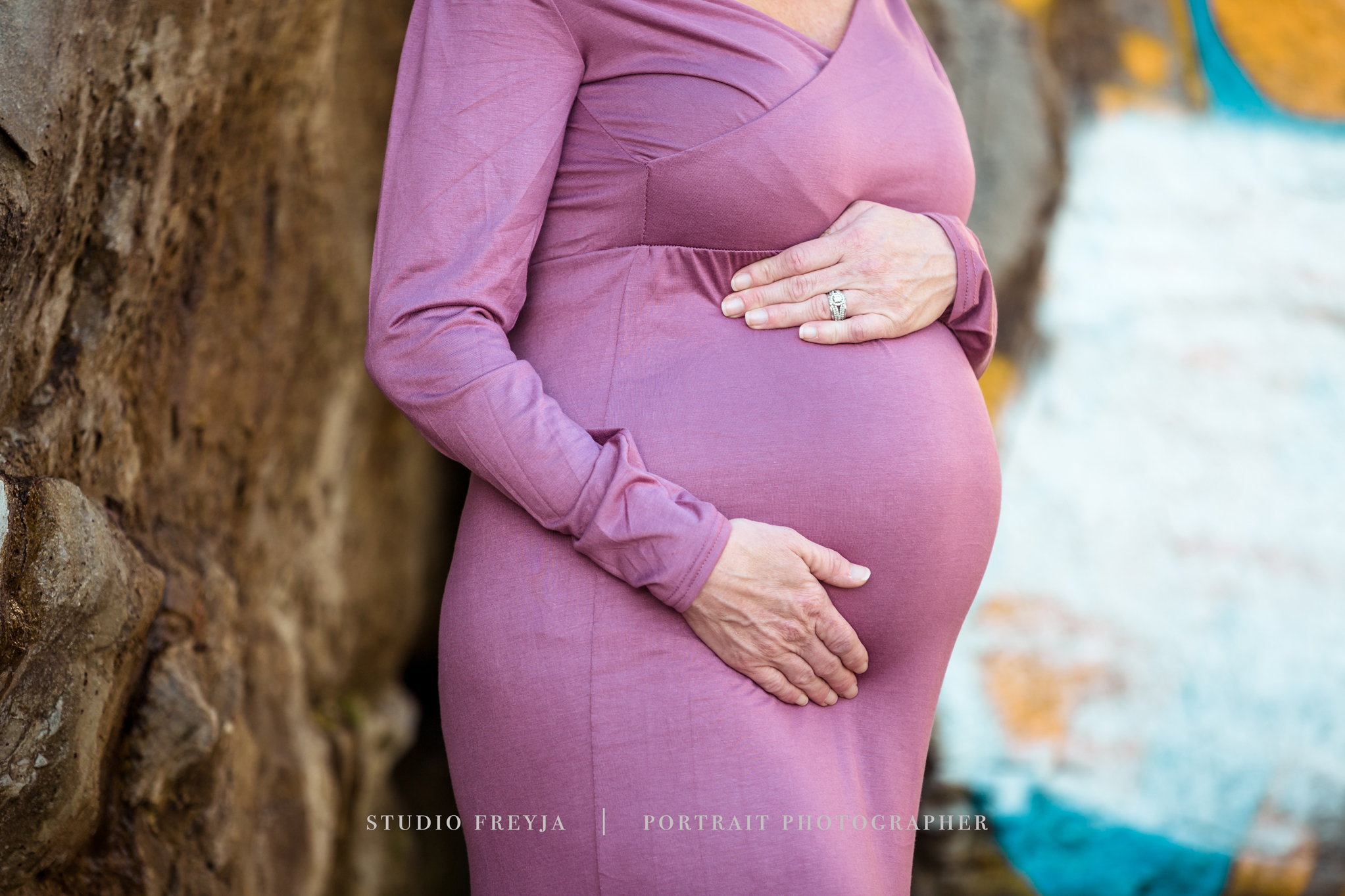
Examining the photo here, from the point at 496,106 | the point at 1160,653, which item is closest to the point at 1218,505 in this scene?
the point at 1160,653

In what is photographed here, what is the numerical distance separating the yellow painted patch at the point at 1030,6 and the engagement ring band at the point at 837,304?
199 cm

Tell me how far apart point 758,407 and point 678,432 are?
81 millimetres

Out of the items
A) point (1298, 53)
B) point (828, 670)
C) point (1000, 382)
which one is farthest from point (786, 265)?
point (1298, 53)

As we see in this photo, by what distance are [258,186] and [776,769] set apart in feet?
4.04

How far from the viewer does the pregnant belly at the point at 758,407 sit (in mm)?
985

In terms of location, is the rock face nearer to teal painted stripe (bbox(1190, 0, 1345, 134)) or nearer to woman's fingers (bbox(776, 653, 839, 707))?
woman's fingers (bbox(776, 653, 839, 707))

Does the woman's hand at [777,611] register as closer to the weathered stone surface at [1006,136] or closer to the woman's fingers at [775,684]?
the woman's fingers at [775,684]

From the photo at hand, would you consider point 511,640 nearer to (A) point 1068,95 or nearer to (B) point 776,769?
(B) point 776,769

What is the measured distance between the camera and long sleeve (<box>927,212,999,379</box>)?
3.67ft

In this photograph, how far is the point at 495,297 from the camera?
0.98 m

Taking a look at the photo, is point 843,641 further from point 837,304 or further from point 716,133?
point 716,133

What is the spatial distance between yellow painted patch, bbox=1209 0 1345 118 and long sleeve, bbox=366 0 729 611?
242cm

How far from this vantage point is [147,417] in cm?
140

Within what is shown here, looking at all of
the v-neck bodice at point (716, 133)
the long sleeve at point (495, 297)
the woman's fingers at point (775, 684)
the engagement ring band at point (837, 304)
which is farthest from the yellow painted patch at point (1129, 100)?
the woman's fingers at point (775, 684)
